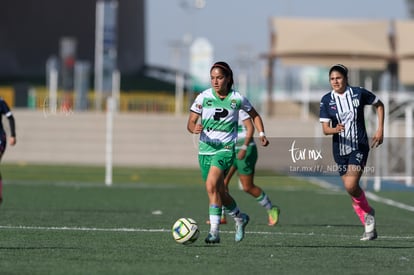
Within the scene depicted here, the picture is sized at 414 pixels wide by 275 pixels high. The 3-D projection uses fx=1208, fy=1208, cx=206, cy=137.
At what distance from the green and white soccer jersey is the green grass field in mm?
1225

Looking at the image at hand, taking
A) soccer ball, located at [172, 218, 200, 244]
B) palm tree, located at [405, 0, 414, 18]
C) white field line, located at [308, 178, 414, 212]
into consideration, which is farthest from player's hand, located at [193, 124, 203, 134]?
palm tree, located at [405, 0, 414, 18]

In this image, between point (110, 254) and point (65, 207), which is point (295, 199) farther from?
point (110, 254)

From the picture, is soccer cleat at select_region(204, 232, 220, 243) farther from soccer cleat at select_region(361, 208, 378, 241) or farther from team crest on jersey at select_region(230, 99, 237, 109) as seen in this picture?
soccer cleat at select_region(361, 208, 378, 241)

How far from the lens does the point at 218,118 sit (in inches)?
566

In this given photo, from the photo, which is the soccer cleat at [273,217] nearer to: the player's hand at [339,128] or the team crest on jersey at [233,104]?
the player's hand at [339,128]

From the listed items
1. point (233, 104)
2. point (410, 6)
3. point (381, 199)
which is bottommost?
point (381, 199)

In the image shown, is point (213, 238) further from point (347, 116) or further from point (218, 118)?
point (347, 116)

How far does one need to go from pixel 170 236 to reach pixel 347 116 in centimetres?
274

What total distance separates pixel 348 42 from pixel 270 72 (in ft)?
12.7

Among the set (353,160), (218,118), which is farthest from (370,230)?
(218,118)

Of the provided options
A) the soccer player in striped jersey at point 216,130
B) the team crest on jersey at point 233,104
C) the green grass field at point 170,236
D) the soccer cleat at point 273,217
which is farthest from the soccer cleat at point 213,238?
the soccer cleat at point 273,217

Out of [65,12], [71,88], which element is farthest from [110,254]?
[65,12]

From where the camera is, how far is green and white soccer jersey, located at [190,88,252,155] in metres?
14.4

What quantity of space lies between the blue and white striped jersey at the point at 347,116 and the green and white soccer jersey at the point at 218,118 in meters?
1.40
